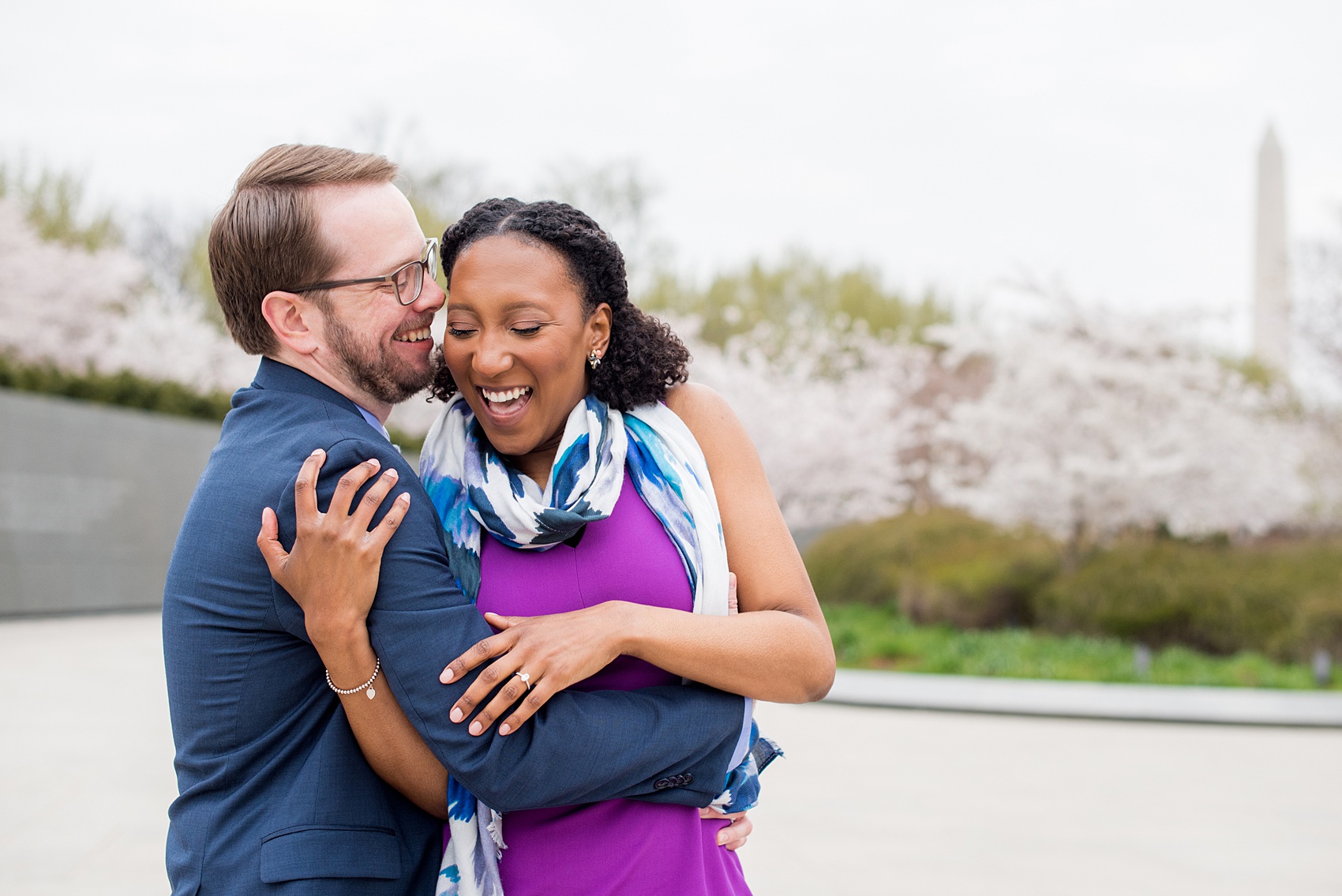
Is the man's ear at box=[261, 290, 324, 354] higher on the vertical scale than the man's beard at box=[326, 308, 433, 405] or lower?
higher

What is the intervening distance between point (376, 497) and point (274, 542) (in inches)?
6.3

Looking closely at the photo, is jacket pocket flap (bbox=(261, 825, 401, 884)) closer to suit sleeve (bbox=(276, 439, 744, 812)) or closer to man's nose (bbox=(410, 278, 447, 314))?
suit sleeve (bbox=(276, 439, 744, 812))

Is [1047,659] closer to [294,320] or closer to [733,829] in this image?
[733,829]

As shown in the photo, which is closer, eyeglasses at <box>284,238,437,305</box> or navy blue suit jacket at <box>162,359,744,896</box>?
navy blue suit jacket at <box>162,359,744,896</box>

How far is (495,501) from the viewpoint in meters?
1.92

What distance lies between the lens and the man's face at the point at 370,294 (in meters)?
1.96

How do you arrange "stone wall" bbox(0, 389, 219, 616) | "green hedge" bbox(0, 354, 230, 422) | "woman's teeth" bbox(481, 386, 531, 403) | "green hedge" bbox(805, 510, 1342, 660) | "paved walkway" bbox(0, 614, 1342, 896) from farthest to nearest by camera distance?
"green hedge" bbox(0, 354, 230, 422), "stone wall" bbox(0, 389, 219, 616), "green hedge" bbox(805, 510, 1342, 660), "paved walkway" bbox(0, 614, 1342, 896), "woman's teeth" bbox(481, 386, 531, 403)

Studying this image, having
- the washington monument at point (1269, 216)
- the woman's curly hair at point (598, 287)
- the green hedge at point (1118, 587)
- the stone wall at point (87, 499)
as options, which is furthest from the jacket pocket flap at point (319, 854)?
the washington monument at point (1269, 216)

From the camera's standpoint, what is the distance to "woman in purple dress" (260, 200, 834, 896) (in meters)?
1.89

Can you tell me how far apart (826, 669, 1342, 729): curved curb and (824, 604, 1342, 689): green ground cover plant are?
1.91 ft

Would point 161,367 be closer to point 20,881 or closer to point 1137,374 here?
point 1137,374

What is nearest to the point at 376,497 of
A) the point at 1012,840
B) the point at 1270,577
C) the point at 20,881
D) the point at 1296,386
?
the point at 20,881

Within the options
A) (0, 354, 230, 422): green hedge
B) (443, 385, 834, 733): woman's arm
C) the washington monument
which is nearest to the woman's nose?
(443, 385, 834, 733): woman's arm

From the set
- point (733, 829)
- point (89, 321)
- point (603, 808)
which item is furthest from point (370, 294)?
point (89, 321)
